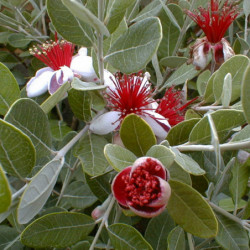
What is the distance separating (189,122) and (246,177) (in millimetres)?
186

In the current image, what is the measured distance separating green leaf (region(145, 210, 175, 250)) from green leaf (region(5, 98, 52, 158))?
0.39 metres

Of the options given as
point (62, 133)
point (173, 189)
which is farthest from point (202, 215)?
point (62, 133)

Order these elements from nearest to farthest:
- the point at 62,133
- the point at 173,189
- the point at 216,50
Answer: the point at 173,189, the point at 216,50, the point at 62,133

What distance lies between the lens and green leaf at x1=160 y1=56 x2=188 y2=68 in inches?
47.3

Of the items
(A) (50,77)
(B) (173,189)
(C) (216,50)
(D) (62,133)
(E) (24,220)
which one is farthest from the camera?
(D) (62,133)

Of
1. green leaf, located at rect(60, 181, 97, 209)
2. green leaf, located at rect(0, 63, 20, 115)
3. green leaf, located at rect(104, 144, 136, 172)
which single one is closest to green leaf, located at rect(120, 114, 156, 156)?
green leaf, located at rect(104, 144, 136, 172)

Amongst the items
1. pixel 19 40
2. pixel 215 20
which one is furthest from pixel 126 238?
pixel 19 40

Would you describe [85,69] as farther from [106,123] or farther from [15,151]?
[15,151]

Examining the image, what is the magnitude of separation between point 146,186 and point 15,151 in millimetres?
245

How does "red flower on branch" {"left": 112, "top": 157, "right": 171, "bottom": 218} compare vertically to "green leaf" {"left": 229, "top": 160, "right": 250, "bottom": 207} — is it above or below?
Answer: above

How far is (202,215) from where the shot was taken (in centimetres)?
73

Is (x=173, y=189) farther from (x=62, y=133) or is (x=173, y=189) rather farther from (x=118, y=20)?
(x=62, y=133)

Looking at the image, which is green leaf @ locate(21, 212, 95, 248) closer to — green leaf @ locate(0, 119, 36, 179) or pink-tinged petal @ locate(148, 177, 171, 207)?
green leaf @ locate(0, 119, 36, 179)

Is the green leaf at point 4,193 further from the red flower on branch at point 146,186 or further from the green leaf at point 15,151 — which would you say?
the red flower on branch at point 146,186
